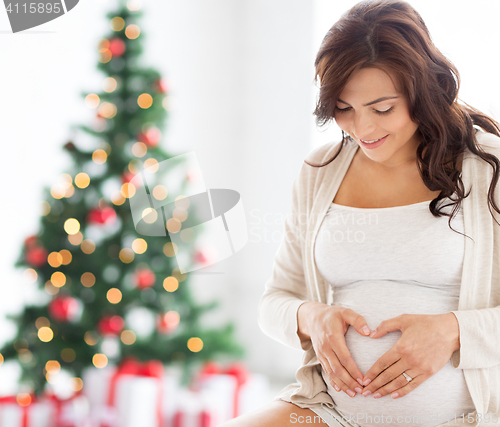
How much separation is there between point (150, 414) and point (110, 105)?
1289 millimetres

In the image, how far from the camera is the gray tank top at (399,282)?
823mm

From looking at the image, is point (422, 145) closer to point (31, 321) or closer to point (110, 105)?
point (110, 105)

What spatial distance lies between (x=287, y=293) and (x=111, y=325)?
1024mm

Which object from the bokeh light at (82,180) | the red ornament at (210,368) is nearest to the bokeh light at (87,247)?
the bokeh light at (82,180)

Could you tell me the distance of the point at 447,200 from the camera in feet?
2.95

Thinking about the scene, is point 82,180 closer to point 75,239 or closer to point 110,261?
point 75,239

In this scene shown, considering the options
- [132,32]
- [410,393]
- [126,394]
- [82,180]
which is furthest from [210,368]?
[132,32]

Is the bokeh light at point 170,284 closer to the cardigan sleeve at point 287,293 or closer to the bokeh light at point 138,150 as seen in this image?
the bokeh light at point 138,150

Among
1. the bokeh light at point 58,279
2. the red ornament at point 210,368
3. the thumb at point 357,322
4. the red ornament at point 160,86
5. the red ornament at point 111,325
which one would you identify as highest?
the red ornament at point 160,86

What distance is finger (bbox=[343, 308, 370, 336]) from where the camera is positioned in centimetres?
86

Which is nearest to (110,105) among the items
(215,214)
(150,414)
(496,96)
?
(215,214)

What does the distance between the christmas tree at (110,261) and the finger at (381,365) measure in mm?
1150

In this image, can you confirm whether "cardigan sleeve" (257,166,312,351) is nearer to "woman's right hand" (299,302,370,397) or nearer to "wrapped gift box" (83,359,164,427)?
"woman's right hand" (299,302,370,397)

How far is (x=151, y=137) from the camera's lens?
1.88 meters
